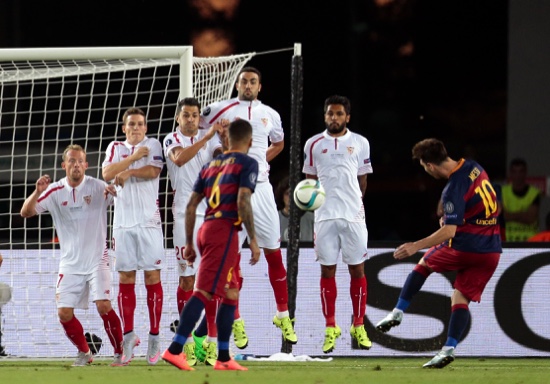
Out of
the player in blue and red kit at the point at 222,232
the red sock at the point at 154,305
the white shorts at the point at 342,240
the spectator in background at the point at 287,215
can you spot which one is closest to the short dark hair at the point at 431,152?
the white shorts at the point at 342,240

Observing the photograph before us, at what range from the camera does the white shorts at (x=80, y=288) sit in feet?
39.2

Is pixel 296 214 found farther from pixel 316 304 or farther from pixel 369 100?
pixel 369 100

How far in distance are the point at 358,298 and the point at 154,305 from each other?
1.80m

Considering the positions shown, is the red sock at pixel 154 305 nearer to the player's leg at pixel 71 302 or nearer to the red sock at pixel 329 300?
the player's leg at pixel 71 302

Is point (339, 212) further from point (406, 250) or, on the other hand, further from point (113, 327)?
point (113, 327)

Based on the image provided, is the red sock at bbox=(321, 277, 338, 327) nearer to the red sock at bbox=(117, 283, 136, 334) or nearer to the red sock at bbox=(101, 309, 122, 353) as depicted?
the red sock at bbox=(117, 283, 136, 334)

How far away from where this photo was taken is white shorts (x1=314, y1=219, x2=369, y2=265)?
12398 mm

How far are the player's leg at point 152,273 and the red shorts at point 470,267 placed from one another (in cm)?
241

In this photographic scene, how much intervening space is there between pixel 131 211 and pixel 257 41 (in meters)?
5.77

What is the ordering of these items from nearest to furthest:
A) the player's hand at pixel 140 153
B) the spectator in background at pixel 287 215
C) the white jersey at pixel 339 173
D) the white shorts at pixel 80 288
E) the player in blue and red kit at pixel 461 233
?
1. the player in blue and red kit at pixel 461 233
2. the player's hand at pixel 140 153
3. the white shorts at pixel 80 288
4. the white jersey at pixel 339 173
5. the spectator in background at pixel 287 215

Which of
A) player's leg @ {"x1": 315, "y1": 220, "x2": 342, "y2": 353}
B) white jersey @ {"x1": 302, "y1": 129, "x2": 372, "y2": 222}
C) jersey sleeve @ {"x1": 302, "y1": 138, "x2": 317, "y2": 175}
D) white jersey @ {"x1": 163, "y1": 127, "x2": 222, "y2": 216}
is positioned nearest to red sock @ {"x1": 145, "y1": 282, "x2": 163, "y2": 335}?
white jersey @ {"x1": 163, "y1": 127, "x2": 222, "y2": 216}

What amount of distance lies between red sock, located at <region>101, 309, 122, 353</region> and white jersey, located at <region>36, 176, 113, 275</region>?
42cm

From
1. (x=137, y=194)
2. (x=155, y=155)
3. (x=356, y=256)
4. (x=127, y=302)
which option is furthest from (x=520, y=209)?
(x=127, y=302)

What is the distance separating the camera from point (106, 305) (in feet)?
39.3
